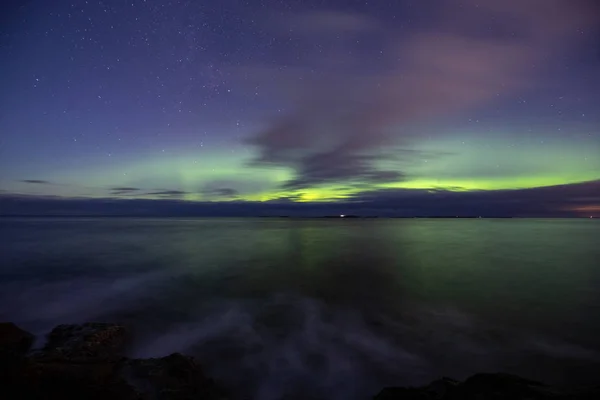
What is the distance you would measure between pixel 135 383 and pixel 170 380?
0.72m

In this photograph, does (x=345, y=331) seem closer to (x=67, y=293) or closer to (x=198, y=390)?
(x=198, y=390)

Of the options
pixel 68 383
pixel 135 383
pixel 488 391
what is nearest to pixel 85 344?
pixel 68 383

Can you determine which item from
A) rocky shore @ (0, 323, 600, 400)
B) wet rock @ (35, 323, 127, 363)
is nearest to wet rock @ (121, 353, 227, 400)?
rocky shore @ (0, 323, 600, 400)

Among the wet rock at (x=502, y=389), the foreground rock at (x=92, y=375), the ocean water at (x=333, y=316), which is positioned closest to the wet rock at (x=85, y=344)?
the foreground rock at (x=92, y=375)

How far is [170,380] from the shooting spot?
771cm

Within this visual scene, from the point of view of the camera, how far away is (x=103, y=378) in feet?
23.7

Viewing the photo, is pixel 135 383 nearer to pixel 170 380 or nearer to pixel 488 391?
pixel 170 380

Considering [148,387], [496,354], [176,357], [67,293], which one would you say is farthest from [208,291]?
[496,354]

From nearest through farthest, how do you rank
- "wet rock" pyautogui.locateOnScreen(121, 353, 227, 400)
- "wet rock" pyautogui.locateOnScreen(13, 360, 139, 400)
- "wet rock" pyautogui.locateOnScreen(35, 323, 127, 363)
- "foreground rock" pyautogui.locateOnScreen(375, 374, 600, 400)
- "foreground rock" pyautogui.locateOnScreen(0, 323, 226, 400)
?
"wet rock" pyautogui.locateOnScreen(13, 360, 139, 400), "foreground rock" pyautogui.locateOnScreen(0, 323, 226, 400), "foreground rock" pyautogui.locateOnScreen(375, 374, 600, 400), "wet rock" pyautogui.locateOnScreen(121, 353, 227, 400), "wet rock" pyautogui.locateOnScreen(35, 323, 127, 363)

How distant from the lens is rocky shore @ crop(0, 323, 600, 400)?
6.69m

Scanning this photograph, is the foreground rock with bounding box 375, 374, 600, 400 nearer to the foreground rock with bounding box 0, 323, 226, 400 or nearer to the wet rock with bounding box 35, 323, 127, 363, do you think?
the foreground rock with bounding box 0, 323, 226, 400

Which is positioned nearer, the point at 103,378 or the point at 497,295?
the point at 103,378

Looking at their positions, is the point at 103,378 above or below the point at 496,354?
above

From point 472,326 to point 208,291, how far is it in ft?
44.4
